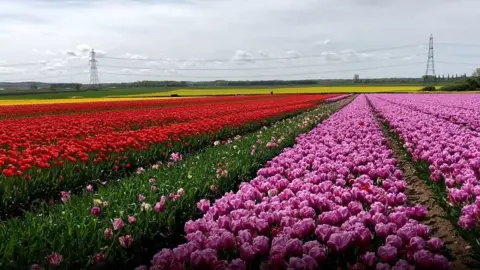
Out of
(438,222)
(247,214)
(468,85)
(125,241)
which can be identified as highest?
(468,85)

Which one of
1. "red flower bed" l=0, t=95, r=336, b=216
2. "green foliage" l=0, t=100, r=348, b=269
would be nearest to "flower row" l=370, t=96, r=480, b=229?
"green foliage" l=0, t=100, r=348, b=269

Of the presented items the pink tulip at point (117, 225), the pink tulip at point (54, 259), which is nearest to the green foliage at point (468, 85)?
the pink tulip at point (117, 225)

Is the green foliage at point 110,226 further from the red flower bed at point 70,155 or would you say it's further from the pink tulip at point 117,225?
the red flower bed at point 70,155

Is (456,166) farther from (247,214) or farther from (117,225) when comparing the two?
(117,225)

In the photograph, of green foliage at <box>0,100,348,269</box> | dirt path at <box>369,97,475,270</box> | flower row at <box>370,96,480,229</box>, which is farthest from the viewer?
flower row at <box>370,96,480,229</box>

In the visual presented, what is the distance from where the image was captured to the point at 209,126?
1355 cm

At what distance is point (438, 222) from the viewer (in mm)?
5062

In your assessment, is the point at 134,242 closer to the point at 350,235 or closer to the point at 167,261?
the point at 167,261

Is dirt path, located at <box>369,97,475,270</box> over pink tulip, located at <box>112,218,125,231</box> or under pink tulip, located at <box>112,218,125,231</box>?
under

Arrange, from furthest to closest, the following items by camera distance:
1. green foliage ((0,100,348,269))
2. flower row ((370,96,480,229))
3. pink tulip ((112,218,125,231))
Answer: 1. flower row ((370,96,480,229))
2. pink tulip ((112,218,125,231))
3. green foliage ((0,100,348,269))

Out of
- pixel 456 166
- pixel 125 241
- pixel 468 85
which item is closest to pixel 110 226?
pixel 125 241

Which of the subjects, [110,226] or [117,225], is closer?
[117,225]

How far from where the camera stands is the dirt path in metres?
3.88

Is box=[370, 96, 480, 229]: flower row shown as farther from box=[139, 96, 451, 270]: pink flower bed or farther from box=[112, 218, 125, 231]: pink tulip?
box=[112, 218, 125, 231]: pink tulip
